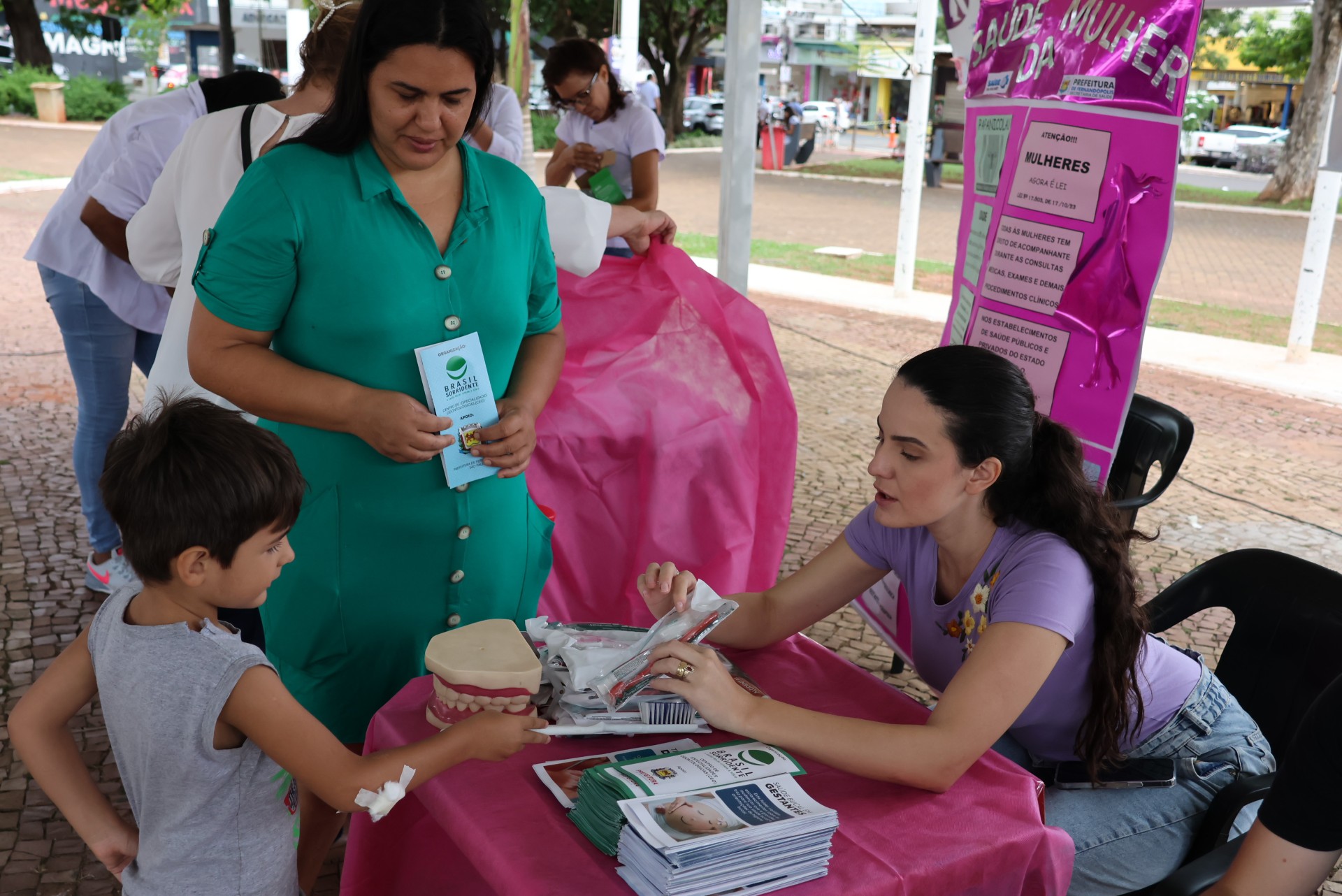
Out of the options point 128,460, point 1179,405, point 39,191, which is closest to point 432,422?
point 128,460

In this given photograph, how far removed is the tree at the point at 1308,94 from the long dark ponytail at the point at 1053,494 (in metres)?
16.3

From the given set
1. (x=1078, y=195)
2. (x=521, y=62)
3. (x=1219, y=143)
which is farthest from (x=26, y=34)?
(x=1078, y=195)

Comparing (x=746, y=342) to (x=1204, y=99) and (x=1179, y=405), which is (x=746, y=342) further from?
(x=1204, y=99)

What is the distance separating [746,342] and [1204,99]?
37.7 metres

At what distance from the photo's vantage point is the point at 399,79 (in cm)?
174

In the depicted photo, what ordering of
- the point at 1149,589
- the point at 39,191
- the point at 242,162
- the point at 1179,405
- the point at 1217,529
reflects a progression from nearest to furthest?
the point at 242,162 → the point at 1149,589 → the point at 1217,529 → the point at 1179,405 → the point at 39,191

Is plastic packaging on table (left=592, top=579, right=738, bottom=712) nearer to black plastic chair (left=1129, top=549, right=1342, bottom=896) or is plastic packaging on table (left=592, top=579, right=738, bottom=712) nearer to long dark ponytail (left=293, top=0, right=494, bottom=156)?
long dark ponytail (left=293, top=0, right=494, bottom=156)

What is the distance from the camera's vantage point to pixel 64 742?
1.54m

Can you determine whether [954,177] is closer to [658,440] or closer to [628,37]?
[628,37]

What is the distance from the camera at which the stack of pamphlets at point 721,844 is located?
132cm

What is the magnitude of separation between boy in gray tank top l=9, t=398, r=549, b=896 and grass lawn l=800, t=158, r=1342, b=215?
634 inches

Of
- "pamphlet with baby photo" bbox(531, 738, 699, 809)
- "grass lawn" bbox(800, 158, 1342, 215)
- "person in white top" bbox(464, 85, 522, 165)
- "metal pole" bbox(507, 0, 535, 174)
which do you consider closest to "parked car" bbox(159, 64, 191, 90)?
"grass lawn" bbox(800, 158, 1342, 215)

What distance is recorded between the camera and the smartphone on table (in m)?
1.96

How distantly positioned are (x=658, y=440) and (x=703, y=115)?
33013mm
